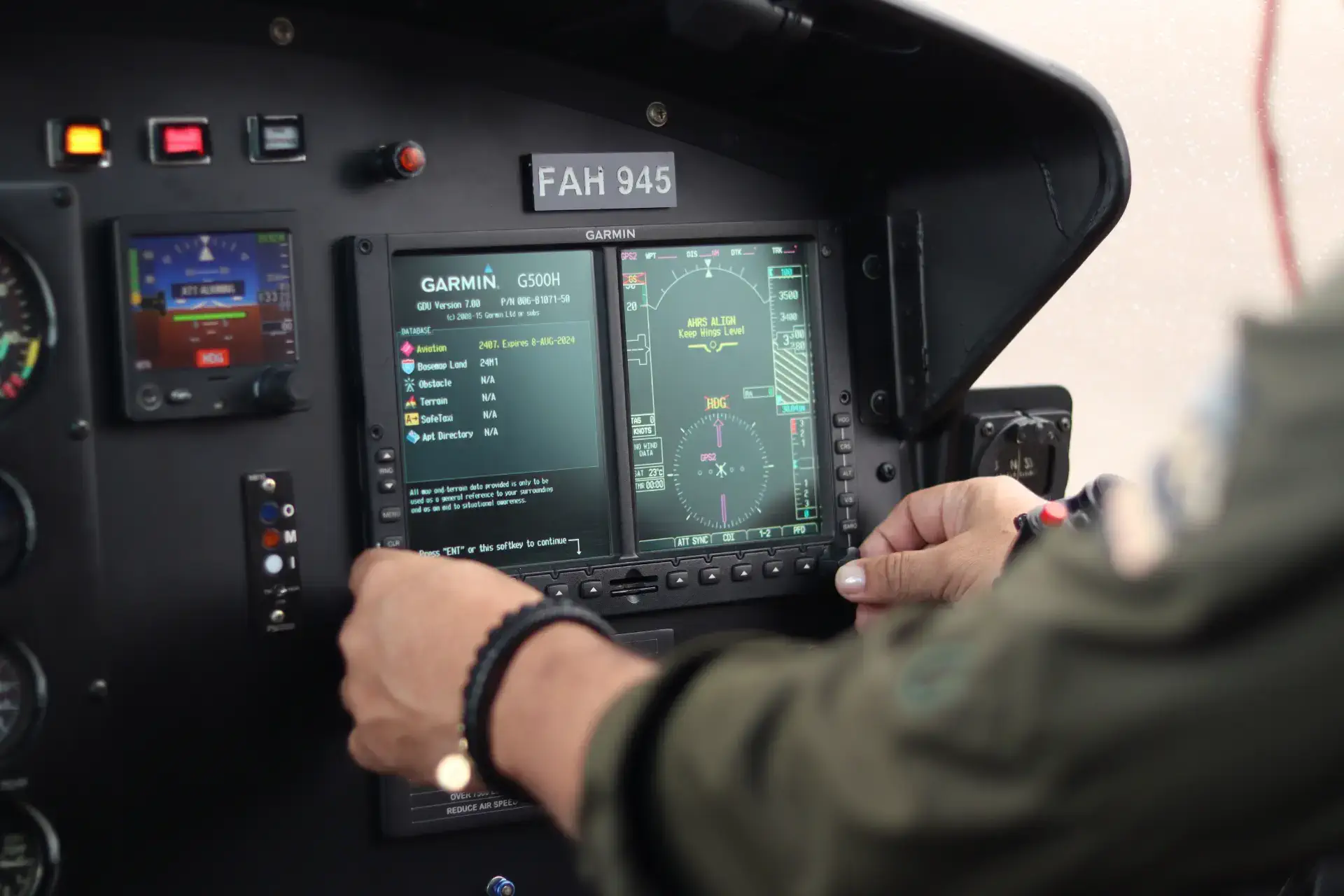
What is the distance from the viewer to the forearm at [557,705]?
35.0 inches

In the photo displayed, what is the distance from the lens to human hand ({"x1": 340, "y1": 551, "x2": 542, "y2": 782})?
1114 mm

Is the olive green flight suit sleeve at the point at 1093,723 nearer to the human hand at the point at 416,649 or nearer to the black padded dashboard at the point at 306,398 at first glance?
the human hand at the point at 416,649

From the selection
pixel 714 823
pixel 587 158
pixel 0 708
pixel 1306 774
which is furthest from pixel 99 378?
pixel 1306 774

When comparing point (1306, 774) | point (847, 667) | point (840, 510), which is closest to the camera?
point (1306, 774)

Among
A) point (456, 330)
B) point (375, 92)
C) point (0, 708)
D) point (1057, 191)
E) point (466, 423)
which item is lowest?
point (0, 708)

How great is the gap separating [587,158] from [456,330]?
301mm

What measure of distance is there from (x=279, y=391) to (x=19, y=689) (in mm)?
440

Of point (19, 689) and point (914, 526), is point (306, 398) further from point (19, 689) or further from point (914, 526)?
point (914, 526)

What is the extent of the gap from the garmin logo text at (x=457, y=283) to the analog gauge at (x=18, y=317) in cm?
45

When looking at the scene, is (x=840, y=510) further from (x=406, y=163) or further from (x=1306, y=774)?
(x=1306, y=774)

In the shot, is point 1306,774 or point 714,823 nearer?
point 1306,774

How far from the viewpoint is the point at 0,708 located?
153 centimetres

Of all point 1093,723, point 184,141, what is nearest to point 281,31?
point 184,141

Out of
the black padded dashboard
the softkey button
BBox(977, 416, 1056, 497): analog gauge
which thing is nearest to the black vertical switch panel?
the black padded dashboard
